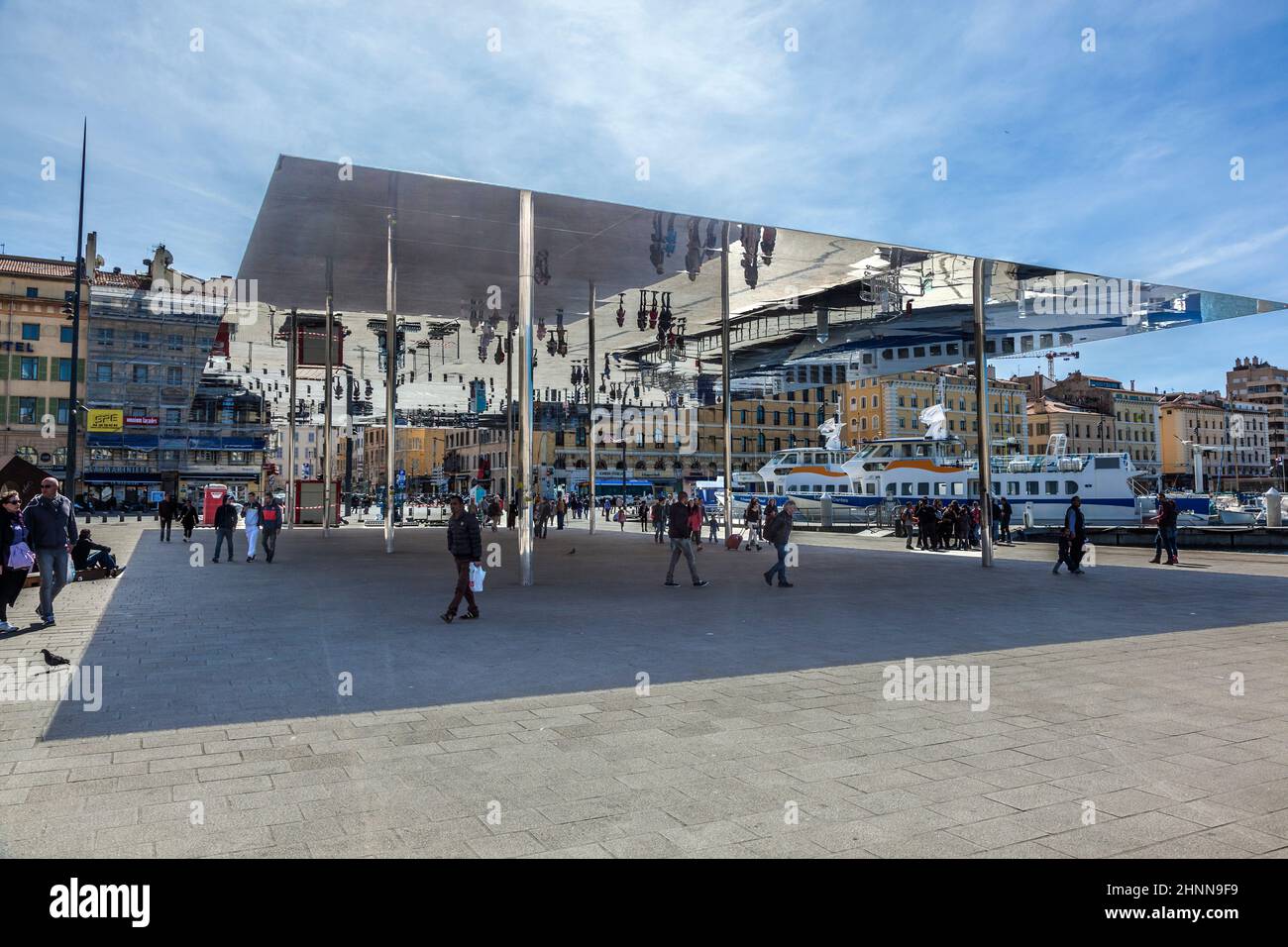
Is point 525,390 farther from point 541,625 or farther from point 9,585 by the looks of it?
point 9,585

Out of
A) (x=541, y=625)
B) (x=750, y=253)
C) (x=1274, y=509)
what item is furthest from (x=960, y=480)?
(x=541, y=625)

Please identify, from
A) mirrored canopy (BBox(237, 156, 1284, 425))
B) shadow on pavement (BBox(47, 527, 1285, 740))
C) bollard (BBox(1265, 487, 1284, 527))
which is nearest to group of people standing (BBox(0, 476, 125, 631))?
shadow on pavement (BBox(47, 527, 1285, 740))

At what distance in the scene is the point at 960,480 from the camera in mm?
43156

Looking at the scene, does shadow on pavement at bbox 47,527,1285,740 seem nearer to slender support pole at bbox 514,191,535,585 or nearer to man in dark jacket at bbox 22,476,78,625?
man in dark jacket at bbox 22,476,78,625

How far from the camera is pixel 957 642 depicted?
968 cm

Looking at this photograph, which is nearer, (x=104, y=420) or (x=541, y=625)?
(x=541, y=625)

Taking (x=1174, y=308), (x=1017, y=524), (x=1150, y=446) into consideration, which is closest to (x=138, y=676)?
(x=1174, y=308)

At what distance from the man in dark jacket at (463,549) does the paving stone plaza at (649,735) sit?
33 cm

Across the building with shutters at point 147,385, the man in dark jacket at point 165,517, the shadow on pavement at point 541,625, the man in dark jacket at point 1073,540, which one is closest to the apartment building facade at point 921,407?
the building with shutters at point 147,385

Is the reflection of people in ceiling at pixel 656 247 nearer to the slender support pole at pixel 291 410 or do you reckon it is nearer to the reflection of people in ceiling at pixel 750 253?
the reflection of people in ceiling at pixel 750 253

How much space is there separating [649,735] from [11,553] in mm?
8388

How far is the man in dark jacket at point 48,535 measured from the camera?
34.7ft
